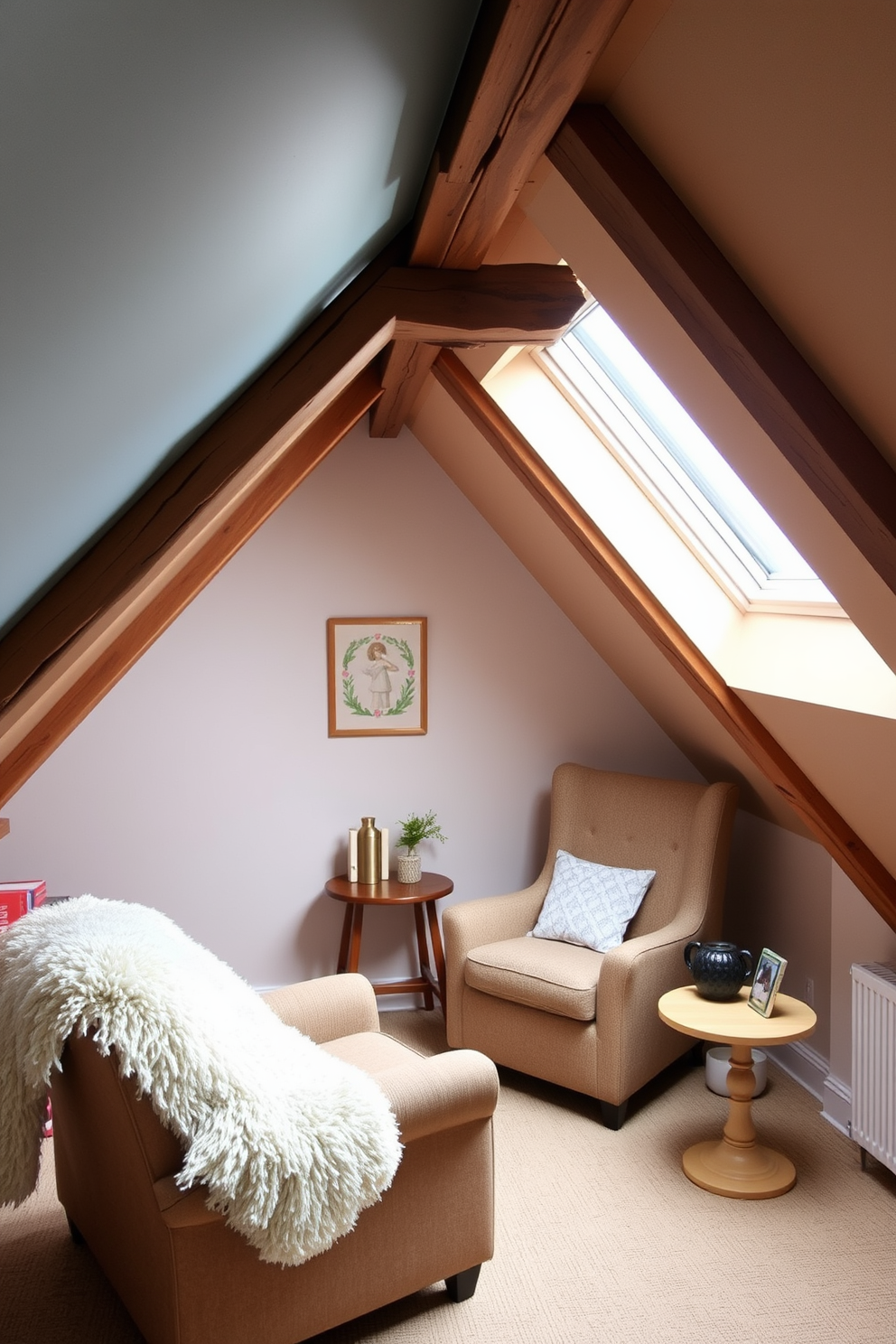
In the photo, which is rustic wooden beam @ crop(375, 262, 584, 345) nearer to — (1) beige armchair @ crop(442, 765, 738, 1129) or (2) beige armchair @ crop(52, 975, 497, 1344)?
(2) beige armchair @ crop(52, 975, 497, 1344)

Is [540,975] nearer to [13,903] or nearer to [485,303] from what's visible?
[13,903]

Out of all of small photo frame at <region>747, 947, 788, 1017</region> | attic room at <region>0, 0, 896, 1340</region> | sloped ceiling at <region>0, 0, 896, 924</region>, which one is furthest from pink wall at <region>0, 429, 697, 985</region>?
sloped ceiling at <region>0, 0, 896, 924</region>

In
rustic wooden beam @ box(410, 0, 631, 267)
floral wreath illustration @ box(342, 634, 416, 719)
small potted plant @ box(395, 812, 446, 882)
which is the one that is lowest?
small potted plant @ box(395, 812, 446, 882)

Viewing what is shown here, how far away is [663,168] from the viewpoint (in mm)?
1666

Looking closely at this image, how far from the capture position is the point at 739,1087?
306 cm

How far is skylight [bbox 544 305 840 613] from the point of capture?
3.08m

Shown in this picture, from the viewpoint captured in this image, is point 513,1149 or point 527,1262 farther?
point 513,1149

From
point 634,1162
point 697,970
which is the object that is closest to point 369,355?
point 697,970

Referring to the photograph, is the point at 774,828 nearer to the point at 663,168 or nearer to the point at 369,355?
the point at 369,355

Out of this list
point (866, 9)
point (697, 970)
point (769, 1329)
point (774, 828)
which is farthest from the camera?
point (774, 828)

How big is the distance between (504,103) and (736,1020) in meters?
2.44

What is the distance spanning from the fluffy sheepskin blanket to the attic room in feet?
1.94

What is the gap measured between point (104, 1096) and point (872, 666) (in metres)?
1.99

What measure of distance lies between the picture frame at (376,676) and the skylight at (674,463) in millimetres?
1355
